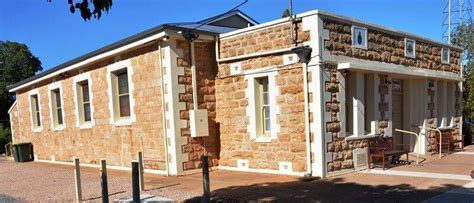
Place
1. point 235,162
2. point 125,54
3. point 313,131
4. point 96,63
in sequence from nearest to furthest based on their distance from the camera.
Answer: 1. point 313,131
2. point 235,162
3. point 125,54
4. point 96,63

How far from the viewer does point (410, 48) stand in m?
11.2

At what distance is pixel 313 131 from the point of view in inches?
332

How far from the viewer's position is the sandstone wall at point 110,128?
10.2m

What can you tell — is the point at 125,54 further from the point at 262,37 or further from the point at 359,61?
the point at 359,61

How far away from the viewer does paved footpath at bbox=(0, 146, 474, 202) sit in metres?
6.49

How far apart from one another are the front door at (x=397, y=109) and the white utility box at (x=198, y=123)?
568cm

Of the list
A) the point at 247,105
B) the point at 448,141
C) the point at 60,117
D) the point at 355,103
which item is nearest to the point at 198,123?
the point at 247,105

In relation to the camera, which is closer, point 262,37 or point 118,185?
point 118,185

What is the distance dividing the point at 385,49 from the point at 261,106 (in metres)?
3.80

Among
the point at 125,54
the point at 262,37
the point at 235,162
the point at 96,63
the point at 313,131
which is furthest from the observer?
the point at 96,63

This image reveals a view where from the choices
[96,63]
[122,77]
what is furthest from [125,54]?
[96,63]

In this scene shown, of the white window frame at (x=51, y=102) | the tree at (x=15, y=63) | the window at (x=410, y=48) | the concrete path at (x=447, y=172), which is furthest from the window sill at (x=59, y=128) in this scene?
the tree at (x=15, y=63)

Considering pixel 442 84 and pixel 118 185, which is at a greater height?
pixel 442 84

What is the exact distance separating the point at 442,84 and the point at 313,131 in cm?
714
